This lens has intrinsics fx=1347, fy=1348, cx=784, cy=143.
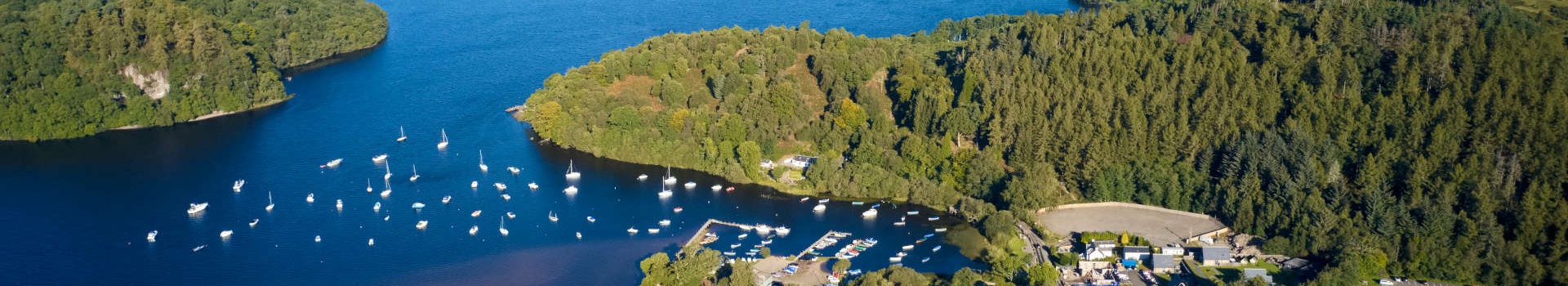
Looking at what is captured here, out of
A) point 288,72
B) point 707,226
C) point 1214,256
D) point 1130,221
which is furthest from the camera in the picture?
point 288,72

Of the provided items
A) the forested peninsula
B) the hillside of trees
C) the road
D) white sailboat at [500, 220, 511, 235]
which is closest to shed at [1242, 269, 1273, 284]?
the hillside of trees

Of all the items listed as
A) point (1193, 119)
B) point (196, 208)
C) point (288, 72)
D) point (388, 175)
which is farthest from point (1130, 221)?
point (288, 72)

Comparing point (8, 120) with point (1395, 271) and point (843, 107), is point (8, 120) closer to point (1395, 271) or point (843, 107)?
point (843, 107)

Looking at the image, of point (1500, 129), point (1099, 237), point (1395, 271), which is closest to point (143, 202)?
point (1099, 237)

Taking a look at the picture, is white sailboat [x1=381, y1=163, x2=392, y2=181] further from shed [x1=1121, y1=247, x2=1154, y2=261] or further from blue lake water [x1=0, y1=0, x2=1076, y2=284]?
shed [x1=1121, y1=247, x2=1154, y2=261]

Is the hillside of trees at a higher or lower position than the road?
higher

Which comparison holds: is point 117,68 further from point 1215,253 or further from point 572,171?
point 1215,253
